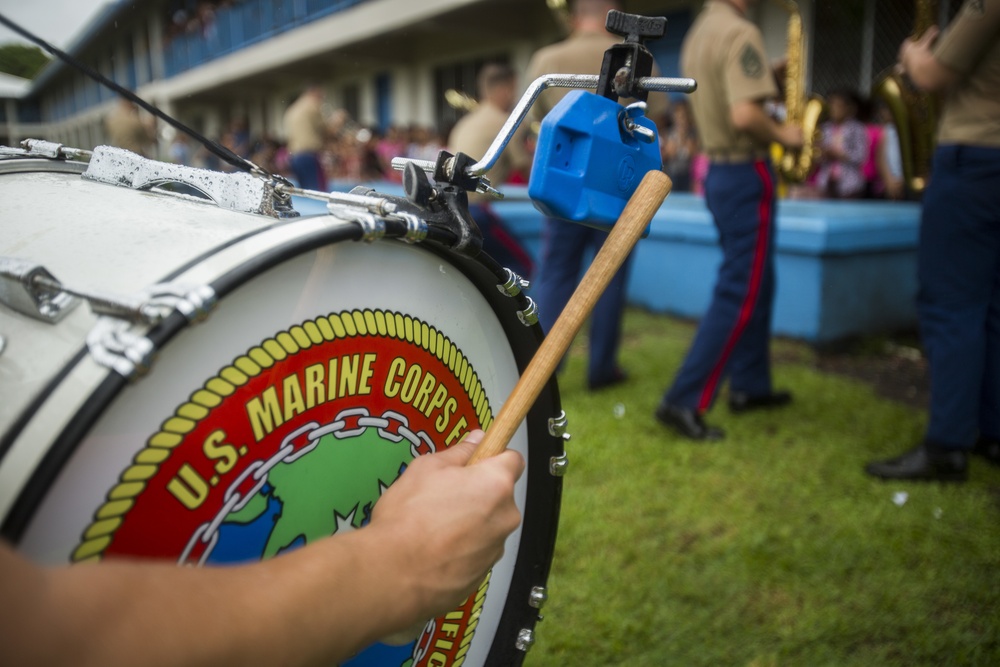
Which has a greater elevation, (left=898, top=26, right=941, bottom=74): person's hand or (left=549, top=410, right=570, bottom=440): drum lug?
(left=898, top=26, right=941, bottom=74): person's hand

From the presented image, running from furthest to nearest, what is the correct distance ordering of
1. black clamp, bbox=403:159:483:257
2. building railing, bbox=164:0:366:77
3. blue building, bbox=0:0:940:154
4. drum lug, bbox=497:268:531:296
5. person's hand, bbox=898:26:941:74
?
person's hand, bbox=898:26:941:74 → building railing, bbox=164:0:366:77 → blue building, bbox=0:0:940:154 → drum lug, bbox=497:268:531:296 → black clamp, bbox=403:159:483:257

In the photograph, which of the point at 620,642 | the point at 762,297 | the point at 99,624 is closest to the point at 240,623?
the point at 99,624

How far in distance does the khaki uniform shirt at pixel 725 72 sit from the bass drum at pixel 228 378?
1883mm

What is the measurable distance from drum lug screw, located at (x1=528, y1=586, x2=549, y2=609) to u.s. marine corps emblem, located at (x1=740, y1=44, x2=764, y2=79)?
6.57 feet

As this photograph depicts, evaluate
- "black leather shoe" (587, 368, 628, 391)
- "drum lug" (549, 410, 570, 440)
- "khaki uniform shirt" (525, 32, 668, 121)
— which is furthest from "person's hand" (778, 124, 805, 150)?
"drum lug" (549, 410, 570, 440)

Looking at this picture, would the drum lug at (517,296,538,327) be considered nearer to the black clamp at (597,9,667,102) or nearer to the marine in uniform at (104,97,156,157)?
the black clamp at (597,9,667,102)

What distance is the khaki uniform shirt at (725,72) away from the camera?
2447 mm

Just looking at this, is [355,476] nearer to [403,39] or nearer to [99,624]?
[99,624]

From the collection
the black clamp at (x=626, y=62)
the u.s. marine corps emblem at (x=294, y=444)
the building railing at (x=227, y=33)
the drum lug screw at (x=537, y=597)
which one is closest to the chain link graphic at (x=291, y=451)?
the u.s. marine corps emblem at (x=294, y=444)

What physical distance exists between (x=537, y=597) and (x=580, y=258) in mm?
2095

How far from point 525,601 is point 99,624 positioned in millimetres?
713

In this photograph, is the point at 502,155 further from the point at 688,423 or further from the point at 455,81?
the point at 455,81

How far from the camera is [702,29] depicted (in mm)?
2578

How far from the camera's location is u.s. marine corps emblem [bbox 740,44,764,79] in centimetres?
245
